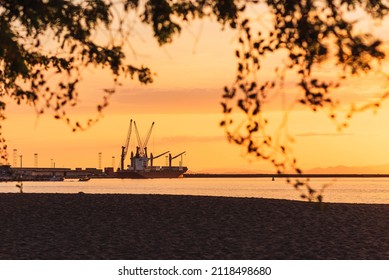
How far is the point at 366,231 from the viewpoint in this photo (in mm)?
23016

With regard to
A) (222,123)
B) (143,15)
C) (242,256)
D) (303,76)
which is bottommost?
(242,256)

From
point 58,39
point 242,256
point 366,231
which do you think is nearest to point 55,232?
point 242,256

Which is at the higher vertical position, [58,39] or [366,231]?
[58,39]

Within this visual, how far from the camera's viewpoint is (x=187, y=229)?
22.7m

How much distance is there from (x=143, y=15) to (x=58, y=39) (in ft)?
8.00

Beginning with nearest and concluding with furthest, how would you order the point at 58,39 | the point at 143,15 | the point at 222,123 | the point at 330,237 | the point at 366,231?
the point at 222,123, the point at 143,15, the point at 58,39, the point at 330,237, the point at 366,231

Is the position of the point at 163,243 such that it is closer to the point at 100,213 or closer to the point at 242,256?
the point at 242,256

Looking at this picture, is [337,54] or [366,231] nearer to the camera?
[337,54]

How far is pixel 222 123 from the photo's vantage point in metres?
8.01

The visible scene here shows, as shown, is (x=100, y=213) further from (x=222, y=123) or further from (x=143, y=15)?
(x=222, y=123)

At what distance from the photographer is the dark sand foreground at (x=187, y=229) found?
18828 millimetres

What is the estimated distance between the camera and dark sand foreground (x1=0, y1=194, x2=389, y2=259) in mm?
18828
